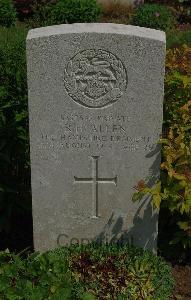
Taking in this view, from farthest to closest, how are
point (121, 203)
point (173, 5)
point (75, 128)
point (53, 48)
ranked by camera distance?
1. point (173, 5)
2. point (121, 203)
3. point (75, 128)
4. point (53, 48)

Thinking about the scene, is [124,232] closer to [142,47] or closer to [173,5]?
[142,47]

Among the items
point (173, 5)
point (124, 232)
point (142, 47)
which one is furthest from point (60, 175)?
point (173, 5)

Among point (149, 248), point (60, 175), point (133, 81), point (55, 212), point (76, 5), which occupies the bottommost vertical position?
point (149, 248)

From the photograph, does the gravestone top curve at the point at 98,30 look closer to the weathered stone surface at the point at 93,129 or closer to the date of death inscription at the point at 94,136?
the weathered stone surface at the point at 93,129

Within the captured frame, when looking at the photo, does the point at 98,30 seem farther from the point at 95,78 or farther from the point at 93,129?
the point at 93,129

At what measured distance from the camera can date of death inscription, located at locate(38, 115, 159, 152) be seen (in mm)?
4059

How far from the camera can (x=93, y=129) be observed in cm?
409

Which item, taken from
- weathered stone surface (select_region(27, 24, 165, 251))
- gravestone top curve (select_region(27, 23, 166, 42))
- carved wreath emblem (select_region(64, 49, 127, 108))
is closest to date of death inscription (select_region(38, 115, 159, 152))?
weathered stone surface (select_region(27, 24, 165, 251))

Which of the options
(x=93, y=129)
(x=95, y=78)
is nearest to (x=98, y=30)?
(x=95, y=78)

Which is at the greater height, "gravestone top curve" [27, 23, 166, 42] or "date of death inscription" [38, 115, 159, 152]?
"gravestone top curve" [27, 23, 166, 42]

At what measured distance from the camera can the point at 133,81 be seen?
12.9 ft

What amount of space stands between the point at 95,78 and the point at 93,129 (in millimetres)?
356

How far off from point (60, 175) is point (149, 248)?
0.89m

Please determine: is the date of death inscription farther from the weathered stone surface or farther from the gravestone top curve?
the gravestone top curve
